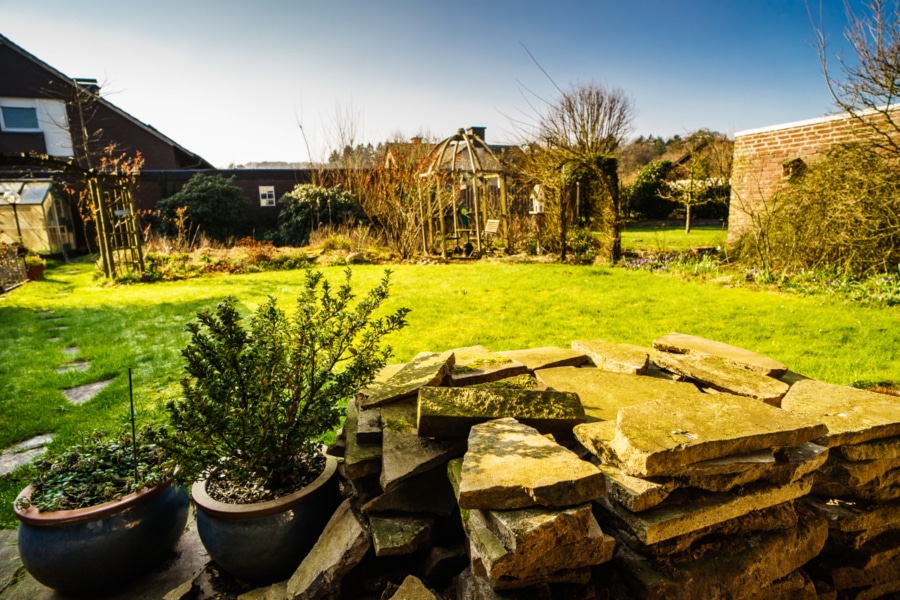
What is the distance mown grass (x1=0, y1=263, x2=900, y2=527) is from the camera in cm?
431

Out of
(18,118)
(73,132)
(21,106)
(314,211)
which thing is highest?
(21,106)

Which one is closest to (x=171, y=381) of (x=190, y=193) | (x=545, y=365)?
(x=545, y=365)

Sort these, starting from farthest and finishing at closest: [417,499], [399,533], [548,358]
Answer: [548,358] < [417,499] < [399,533]

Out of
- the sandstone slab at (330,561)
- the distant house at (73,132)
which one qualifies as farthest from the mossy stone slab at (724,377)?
the distant house at (73,132)

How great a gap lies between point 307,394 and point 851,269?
9381mm

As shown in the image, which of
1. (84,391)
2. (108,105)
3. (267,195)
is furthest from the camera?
(108,105)

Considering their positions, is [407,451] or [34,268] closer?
[407,451]

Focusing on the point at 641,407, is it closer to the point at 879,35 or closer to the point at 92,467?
the point at 92,467

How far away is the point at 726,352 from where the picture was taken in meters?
3.06

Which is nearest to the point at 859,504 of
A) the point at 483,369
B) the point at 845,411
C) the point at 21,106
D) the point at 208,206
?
the point at 845,411

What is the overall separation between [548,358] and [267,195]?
69.6 ft

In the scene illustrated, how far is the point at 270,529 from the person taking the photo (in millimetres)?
2002

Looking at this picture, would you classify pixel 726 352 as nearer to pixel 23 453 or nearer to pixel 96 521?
pixel 96 521

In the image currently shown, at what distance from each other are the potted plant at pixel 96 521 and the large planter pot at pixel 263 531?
0.27 meters
